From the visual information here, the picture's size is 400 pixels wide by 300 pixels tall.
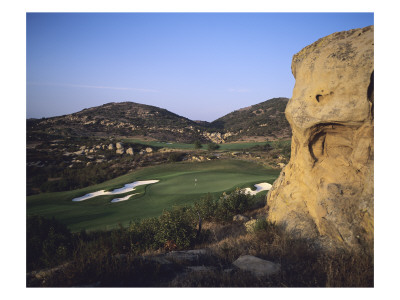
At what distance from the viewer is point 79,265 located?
148 inches

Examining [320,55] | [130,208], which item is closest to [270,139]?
[130,208]

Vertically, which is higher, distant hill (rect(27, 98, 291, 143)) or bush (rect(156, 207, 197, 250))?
distant hill (rect(27, 98, 291, 143))

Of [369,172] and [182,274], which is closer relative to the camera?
[182,274]

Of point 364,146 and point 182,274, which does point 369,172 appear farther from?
point 182,274

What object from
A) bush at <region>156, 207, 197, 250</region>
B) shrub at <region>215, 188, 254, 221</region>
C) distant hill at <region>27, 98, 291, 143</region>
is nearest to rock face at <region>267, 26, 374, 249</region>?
bush at <region>156, 207, 197, 250</region>

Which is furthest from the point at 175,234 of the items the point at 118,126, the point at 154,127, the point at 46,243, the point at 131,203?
the point at 118,126

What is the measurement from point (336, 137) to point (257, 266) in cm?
339

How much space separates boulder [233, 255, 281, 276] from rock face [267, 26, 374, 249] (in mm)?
1685

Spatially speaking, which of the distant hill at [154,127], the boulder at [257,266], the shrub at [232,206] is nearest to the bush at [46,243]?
the boulder at [257,266]

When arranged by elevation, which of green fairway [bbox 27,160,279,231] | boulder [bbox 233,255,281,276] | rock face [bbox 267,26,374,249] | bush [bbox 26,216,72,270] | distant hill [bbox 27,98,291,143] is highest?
distant hill [bbox 27,98,291,143]

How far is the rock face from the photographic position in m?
4.40

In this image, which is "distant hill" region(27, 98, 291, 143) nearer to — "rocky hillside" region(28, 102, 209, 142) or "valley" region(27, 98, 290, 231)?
"rocky hillside" region(28, 102, 209, 142)

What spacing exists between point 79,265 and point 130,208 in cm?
778
